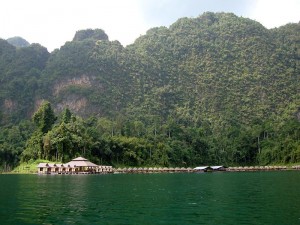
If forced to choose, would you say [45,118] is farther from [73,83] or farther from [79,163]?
[73,83]

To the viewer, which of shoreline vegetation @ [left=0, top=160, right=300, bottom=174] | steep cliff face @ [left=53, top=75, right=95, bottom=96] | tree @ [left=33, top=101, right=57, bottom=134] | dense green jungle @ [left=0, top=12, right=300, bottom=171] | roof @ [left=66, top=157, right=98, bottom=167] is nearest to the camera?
roof @ [left=66, top=157, right=98, bottom=167]

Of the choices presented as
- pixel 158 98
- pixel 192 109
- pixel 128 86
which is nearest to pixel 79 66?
pixel 128 86

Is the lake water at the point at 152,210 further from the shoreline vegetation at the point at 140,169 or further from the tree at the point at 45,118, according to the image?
the tree at the point at 45,118

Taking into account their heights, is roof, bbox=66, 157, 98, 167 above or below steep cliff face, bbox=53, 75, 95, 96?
below

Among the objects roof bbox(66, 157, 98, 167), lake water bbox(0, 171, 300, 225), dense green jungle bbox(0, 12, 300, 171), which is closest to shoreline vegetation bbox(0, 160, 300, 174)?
dense green jungle bbox(0, 12, 300, 171)

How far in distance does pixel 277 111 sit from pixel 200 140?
59.5 m

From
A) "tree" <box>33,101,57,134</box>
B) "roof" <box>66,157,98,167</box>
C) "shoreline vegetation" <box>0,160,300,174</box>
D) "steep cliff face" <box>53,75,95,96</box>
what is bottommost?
"shoreline vegetation" <box>0,160,300,174</box>

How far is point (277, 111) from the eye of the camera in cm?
17112

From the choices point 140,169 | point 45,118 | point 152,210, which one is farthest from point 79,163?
point 152,210

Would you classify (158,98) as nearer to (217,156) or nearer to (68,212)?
(217,156)

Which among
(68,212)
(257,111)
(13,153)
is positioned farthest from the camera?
(257,111)

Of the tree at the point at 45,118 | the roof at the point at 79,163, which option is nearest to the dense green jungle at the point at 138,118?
the tree at the point at 45,118

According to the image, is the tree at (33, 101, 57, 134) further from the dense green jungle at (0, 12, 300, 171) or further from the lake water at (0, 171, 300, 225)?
the lake water at (0, 171, 300, 225)

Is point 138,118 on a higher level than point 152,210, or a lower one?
higher
